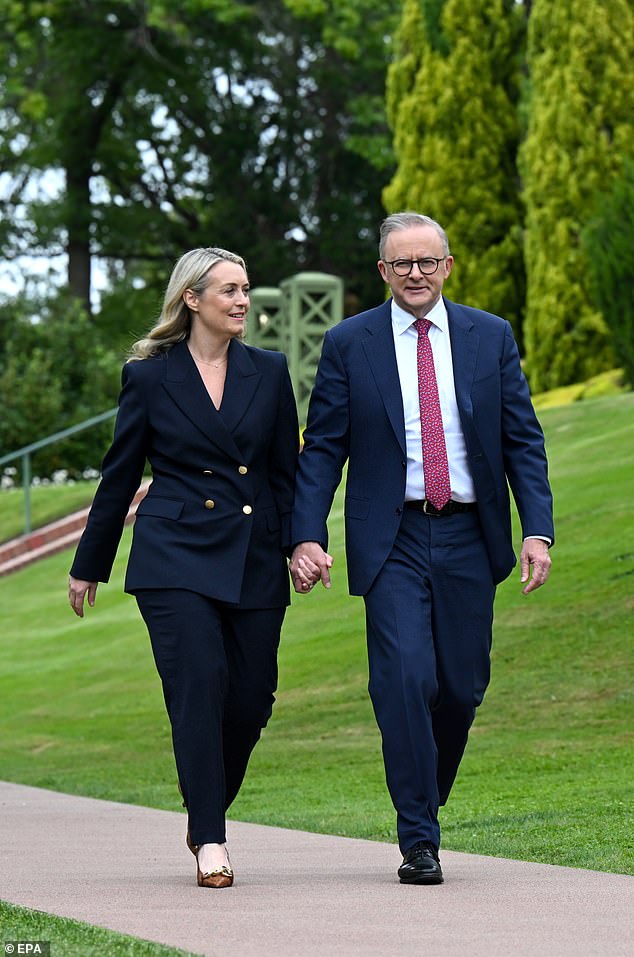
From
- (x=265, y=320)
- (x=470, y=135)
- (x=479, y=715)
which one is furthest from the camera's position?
(x=470, y=135)

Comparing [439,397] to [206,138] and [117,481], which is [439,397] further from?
[206,138]

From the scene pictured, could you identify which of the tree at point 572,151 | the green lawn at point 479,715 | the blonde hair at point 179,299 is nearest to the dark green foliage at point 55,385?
the tree at point 572,151

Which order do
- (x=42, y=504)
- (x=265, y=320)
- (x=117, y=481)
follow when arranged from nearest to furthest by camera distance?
(x=117, y=481)
(x=265, y=320)
(x=42, y=504)

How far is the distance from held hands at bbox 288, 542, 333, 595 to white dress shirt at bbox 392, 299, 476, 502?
0.33 meters

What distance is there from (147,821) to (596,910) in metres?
3.80

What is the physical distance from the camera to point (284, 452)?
6.14m

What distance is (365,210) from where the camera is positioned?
39.1 metres

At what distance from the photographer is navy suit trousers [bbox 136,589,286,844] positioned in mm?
5746

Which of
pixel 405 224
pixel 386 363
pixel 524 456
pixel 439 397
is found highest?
pixel 405 224

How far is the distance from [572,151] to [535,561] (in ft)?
62.2

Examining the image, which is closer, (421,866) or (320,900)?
(320,900)

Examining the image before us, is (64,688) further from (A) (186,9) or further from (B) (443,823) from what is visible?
(A) (186,9)

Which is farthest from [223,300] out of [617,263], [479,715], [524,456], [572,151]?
[572,151]

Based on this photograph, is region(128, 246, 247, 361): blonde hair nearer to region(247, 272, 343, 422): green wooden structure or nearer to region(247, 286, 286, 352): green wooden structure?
region(247, 272, 343, 422): green wooden structure
